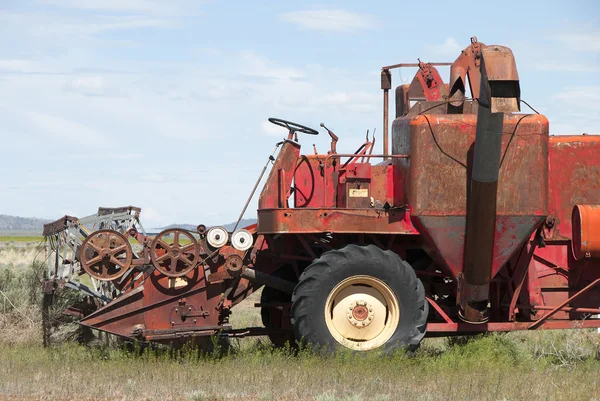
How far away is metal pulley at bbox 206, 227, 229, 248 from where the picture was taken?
10.9 metres

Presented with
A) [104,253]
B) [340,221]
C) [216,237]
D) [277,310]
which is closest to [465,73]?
[340,221]

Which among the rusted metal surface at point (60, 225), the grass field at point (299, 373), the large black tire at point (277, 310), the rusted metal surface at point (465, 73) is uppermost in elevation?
the rusted metal surface at point (465, 73)

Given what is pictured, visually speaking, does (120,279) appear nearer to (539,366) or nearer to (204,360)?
(204,360)

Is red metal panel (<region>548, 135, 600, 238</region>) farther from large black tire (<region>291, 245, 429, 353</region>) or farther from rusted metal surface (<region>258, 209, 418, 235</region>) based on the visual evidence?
large black tire (<region>291, 245, 429, 353</region>)

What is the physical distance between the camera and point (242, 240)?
1091cm

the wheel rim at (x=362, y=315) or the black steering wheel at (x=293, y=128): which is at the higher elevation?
the black steering wheel at (x=293, y=128)

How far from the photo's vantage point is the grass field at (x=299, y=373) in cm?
877

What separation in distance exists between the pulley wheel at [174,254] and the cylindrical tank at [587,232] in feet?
15.6

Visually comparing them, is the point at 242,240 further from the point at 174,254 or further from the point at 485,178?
the point at 485,178

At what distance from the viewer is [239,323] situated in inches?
652

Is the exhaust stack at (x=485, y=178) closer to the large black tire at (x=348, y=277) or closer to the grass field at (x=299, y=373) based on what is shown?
the large black tire at (x=348, y=277)

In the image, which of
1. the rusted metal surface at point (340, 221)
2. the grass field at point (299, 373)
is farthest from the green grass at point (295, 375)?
the rusted metal surface at point (340, 221)

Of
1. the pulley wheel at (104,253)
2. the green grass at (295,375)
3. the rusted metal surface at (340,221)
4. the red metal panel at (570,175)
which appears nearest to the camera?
the green grass at (295,375)

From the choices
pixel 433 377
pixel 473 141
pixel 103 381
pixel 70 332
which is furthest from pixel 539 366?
pixel 70 332
